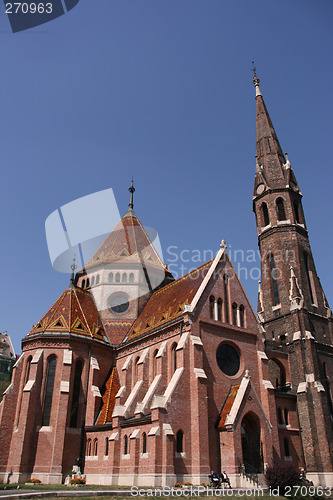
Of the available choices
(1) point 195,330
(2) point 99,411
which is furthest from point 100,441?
(1) point 195,330

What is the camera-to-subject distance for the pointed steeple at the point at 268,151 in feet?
172

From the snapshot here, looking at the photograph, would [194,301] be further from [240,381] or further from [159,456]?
[159,456]

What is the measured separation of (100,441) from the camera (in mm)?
31781

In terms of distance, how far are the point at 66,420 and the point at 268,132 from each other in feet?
145

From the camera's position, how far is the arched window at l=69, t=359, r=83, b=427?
34094mm

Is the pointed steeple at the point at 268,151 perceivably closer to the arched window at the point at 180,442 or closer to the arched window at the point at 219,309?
the arched window at the point at 219,309

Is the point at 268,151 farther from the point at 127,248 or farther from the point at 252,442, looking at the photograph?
the point at 252,442

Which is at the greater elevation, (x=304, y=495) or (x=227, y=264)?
(x=227, y=264)

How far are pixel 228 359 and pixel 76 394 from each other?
44.0 feet

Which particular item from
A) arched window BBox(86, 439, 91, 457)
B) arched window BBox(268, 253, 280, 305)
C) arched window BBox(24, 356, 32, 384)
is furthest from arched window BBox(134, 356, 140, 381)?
arched window BBox(268, 253, 280, 305)

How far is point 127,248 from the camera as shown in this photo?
49.4m

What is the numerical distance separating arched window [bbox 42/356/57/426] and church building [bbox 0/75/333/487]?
9 cm

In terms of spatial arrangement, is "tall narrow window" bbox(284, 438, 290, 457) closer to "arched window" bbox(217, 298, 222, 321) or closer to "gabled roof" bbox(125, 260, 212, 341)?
"arched window" bbox(217, 298, 222, 321)

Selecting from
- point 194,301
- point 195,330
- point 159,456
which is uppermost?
point 194,301
